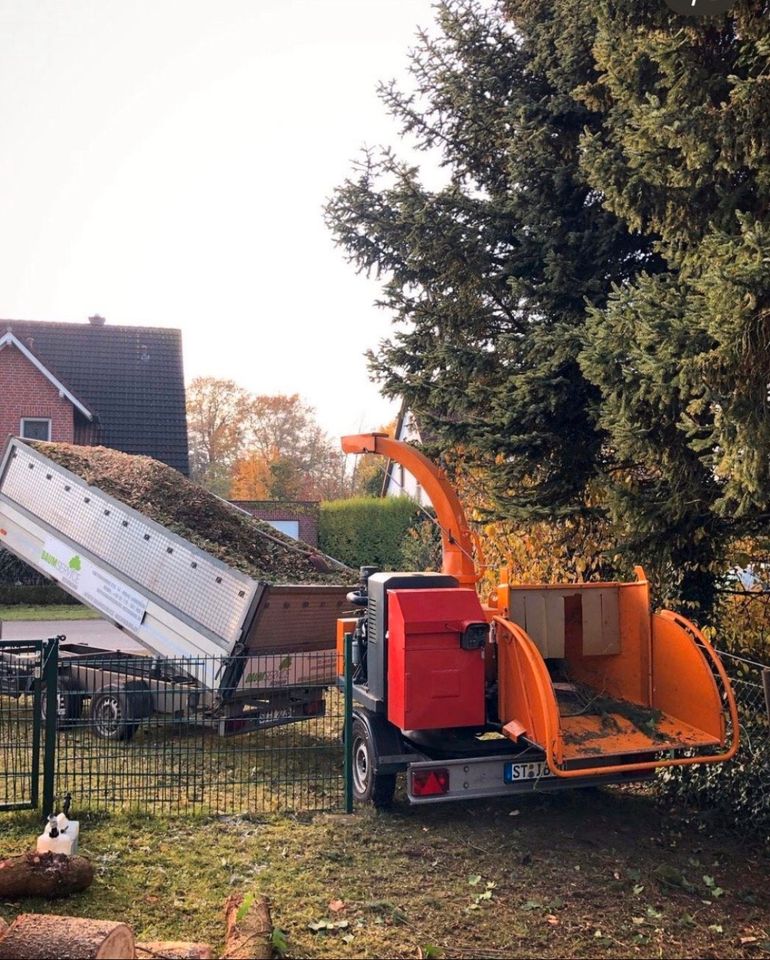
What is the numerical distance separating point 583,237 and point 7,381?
21971mm

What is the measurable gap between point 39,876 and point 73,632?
536 inches

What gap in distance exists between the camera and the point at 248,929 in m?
4.55

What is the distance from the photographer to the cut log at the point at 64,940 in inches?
155

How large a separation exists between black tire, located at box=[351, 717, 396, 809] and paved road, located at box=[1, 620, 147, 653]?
9495 mm

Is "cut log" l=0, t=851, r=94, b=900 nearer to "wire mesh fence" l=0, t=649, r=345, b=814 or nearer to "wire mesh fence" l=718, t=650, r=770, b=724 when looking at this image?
"wire mesh fence" l=0, t=649, r=345, b=814

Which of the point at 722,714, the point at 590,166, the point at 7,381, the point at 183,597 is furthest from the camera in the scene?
the point at 7,381

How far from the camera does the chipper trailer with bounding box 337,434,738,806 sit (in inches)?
249

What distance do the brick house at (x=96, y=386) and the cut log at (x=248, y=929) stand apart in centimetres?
2229

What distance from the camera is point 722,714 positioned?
644cm

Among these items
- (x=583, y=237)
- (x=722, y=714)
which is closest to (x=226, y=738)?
(x=722, y=714)

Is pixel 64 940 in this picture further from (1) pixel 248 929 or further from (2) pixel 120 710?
(2) pixel 120 710

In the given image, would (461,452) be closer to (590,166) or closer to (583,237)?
(583,237)

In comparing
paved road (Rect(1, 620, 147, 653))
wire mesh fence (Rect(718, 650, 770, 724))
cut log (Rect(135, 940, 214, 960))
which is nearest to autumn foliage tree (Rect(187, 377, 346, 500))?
paved road (Rect(1, 620, 147, 653))

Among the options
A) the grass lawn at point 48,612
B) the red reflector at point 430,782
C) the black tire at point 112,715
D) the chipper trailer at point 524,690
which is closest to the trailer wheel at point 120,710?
the black tire at point 112,715
